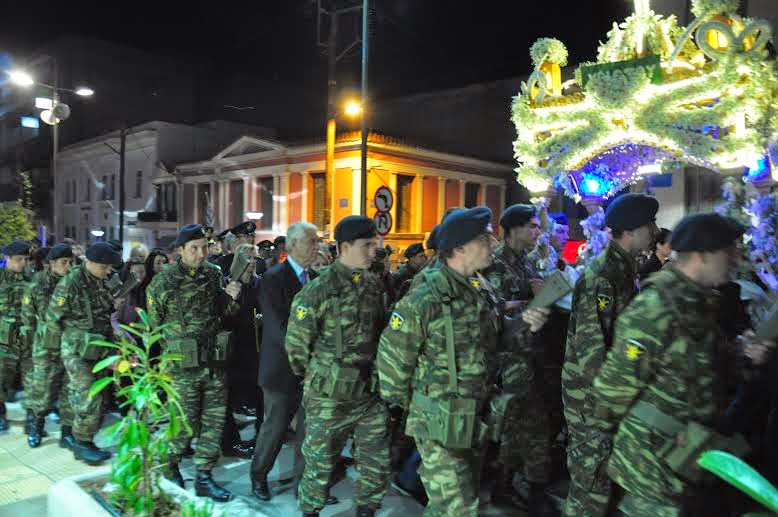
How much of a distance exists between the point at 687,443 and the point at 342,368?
6.66 ft

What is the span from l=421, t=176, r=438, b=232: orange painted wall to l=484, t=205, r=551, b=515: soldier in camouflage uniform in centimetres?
1984

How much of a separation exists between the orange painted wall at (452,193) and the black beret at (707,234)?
895 inches

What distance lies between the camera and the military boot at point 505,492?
4637 millimetres

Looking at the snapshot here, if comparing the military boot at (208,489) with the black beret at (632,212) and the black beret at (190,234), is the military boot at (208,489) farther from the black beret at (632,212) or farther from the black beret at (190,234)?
the black beret at (632,212)

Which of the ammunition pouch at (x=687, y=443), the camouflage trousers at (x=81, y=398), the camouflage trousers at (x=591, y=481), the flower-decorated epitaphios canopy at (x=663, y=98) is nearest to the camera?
the ammunition pouch at (x=687, y=443)

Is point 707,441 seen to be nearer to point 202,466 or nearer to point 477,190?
point 202,466

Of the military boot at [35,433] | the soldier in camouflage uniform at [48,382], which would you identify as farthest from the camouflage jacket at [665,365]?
the military boot at [35,433]

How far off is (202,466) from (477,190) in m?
23.5

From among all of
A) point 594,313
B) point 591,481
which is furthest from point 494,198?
point 591,481

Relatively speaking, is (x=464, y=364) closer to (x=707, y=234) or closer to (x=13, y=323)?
(x=707, y=234)

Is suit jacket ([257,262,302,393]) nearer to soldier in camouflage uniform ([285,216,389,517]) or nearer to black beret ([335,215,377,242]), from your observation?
soldier in camouflage uniform ([285,216,389,517])

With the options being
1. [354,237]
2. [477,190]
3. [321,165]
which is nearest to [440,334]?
[354,237]

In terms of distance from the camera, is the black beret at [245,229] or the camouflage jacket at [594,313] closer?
the camouflage jacket at [594,313]

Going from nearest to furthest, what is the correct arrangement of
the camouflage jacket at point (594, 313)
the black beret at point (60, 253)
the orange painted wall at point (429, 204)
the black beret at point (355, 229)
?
the camouflage jacket at point (594, 313) < the black beret at point (355, 229) < the black beret at point (60, 253) < the orange painted wall at point (429, 204)
